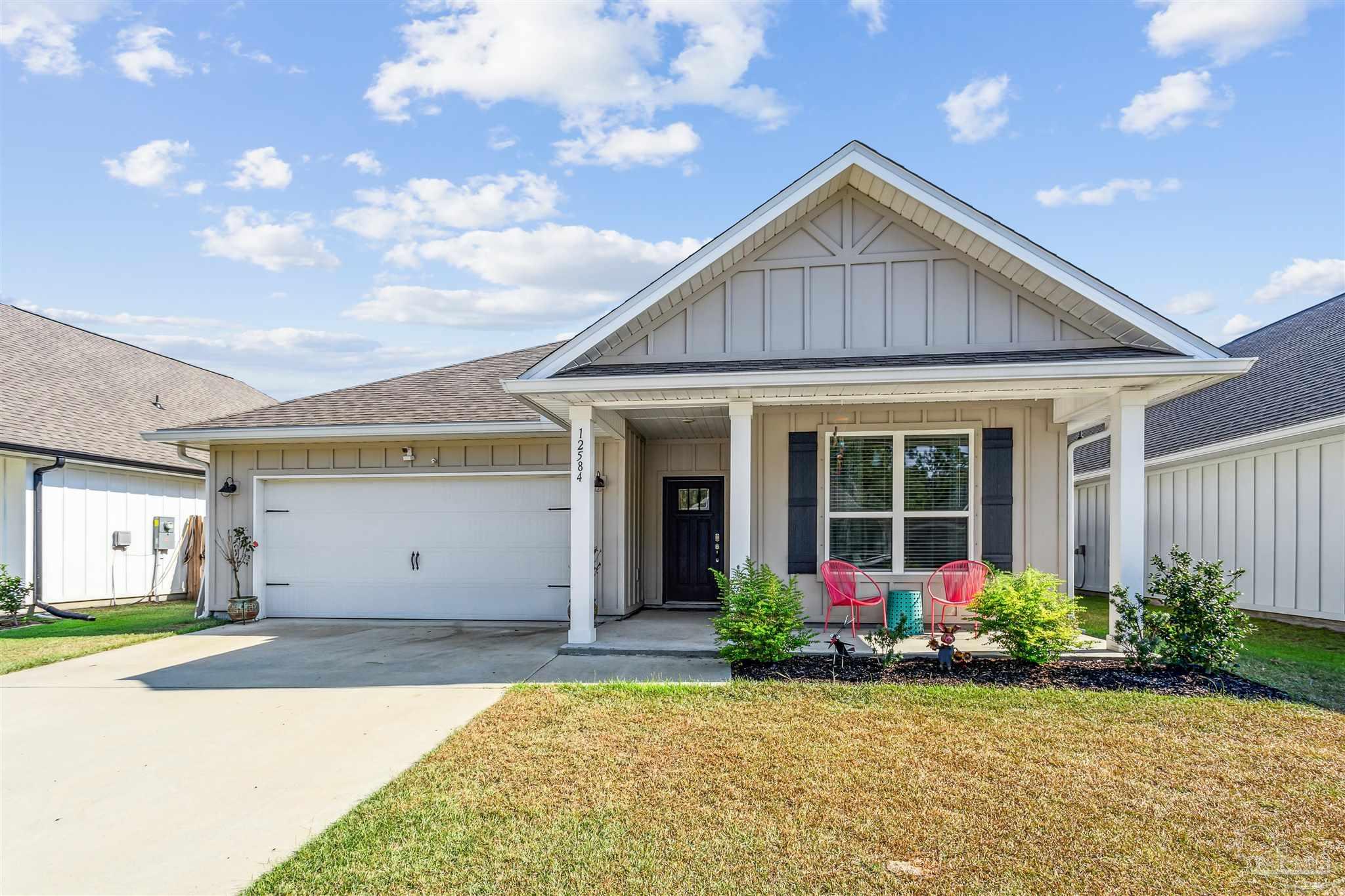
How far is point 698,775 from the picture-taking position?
13.5 feet

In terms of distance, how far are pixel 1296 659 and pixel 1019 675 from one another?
3403 millimetres

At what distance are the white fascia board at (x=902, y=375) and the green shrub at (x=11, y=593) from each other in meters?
9.19

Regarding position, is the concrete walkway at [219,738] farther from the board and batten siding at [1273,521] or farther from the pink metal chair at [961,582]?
the board and batten siding at [1273,521]

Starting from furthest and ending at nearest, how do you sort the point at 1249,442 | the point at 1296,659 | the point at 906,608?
the point at 1249,442 < the point at 906,608 < the point at 1296,659

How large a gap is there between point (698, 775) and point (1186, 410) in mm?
13337

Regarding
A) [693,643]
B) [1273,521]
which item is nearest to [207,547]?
[693,643]

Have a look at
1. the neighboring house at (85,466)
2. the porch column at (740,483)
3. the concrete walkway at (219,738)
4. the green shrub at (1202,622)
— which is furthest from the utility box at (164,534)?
the green shrub at (1202,622)

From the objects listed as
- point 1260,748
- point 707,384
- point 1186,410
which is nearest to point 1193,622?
point 1260,748

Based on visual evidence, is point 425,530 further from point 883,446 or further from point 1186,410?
point 1186,410

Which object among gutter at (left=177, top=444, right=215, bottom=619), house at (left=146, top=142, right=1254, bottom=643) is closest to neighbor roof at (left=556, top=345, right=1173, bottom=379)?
house at (left=146, top=142, right=1254, bottom=643)

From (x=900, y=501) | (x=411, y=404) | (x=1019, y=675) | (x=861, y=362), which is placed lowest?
(x=1019, y=675)

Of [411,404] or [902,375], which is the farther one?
[411,404]

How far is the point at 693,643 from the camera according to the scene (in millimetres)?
7668

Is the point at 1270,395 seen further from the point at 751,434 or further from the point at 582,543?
the point at 582,543
